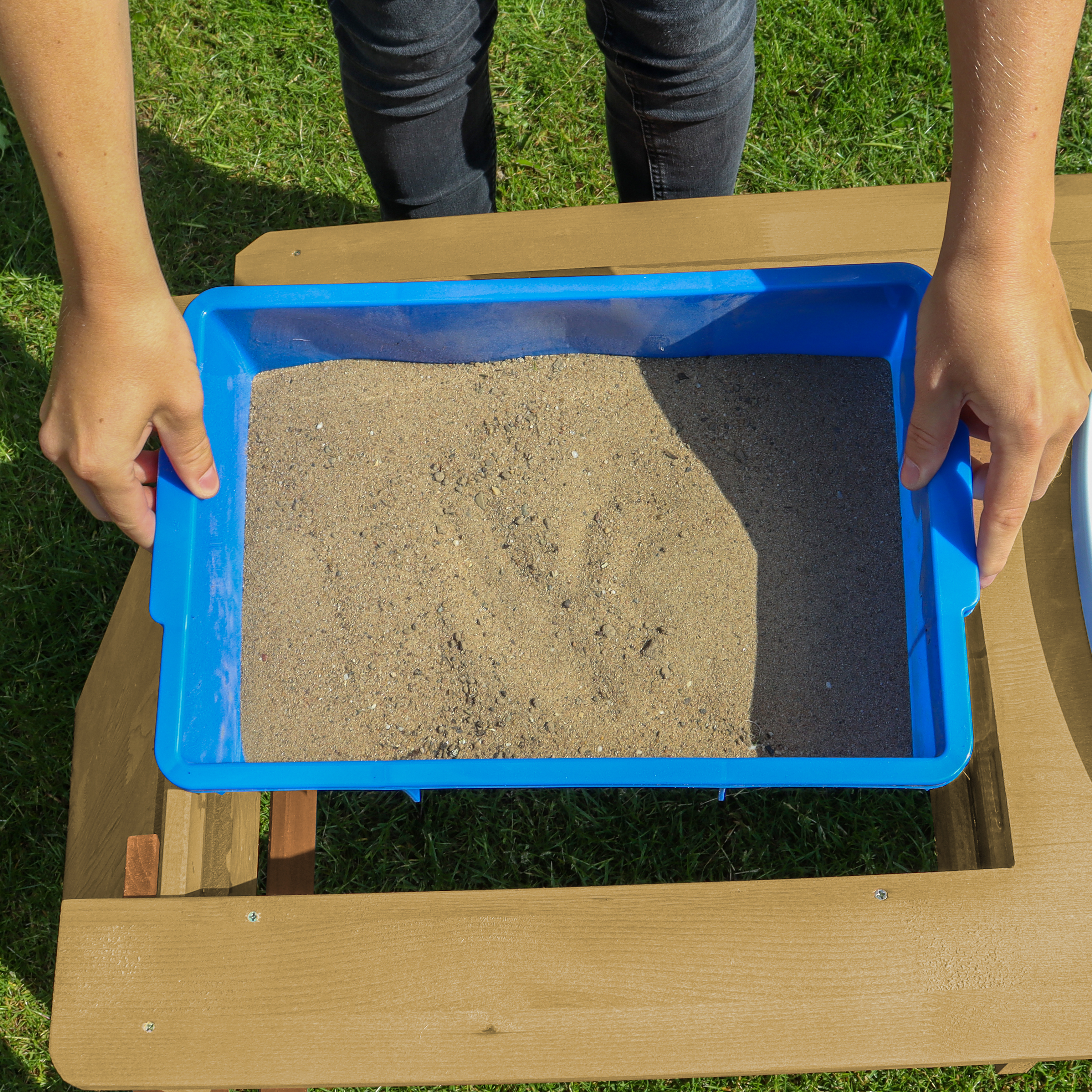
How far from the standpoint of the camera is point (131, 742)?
38.5 inches

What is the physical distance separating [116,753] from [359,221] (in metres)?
1.14

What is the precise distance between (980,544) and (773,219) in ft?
1.59

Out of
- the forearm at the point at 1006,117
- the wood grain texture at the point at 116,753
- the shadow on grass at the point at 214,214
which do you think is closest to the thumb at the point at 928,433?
the forearm at the point at 1006,117

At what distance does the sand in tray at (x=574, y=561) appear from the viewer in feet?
2.98

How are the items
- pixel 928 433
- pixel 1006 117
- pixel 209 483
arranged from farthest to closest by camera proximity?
pixel 209 483 < pixel 928 433 < pixel 1006 117

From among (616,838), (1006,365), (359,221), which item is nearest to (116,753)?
(616,838)

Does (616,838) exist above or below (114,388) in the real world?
below

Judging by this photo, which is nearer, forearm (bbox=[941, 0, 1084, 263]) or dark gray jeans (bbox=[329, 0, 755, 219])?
forearm (bbox=[941, 0, 1084, 263])

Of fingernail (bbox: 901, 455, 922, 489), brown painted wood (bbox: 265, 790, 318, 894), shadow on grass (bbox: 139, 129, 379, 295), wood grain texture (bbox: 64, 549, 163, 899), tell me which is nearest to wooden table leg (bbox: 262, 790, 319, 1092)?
brown painted wood (bbox: 265, 790, 318, 894)

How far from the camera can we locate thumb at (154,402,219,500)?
78cm

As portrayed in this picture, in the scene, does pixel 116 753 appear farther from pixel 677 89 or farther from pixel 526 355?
pixel 677 89

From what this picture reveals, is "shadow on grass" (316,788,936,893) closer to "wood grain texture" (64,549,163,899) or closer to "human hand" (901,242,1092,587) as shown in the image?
"wood grain texture" (64,549,163,899)

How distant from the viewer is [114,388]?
2.35ft

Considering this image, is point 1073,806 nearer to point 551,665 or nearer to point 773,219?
point 551,665
